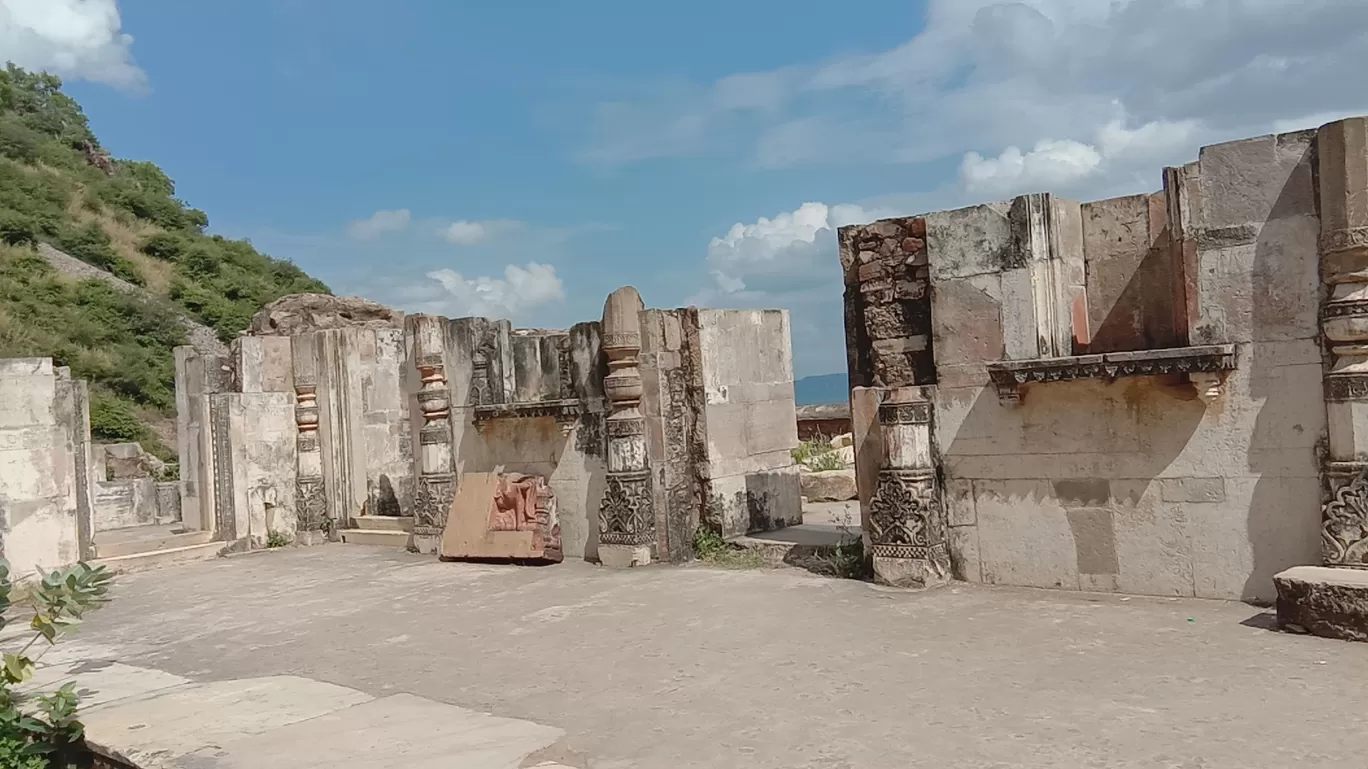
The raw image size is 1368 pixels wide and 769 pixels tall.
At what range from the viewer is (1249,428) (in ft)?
20.0

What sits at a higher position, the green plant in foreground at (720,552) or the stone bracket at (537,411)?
the stone bracket at (537,411)

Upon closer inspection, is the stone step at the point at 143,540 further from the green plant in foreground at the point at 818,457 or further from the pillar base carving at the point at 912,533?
the pillar base carving at the point at 912,533

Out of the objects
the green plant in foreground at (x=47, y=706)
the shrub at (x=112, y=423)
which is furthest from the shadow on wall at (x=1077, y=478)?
the shrub at (x=112, y=423)

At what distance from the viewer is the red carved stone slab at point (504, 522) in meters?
9.52

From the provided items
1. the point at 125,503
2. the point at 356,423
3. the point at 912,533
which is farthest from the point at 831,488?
the point at 125,503

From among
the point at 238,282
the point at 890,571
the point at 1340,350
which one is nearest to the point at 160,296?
the point at 238,282

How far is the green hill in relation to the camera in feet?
93.7

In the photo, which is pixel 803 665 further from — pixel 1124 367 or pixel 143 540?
pixel 143 540

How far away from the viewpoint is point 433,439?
34.8 ft

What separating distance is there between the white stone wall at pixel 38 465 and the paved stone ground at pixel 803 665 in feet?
4.33

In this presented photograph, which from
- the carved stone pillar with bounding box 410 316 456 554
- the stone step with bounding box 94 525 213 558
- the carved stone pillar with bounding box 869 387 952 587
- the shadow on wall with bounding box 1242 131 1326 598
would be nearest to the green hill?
the stone step with bounding box 94 525 213 558

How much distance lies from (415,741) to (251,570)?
711 centimetres

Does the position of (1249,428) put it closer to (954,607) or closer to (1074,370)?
(1074,370)

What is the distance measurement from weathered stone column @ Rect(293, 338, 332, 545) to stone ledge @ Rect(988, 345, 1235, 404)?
892 centimetres
